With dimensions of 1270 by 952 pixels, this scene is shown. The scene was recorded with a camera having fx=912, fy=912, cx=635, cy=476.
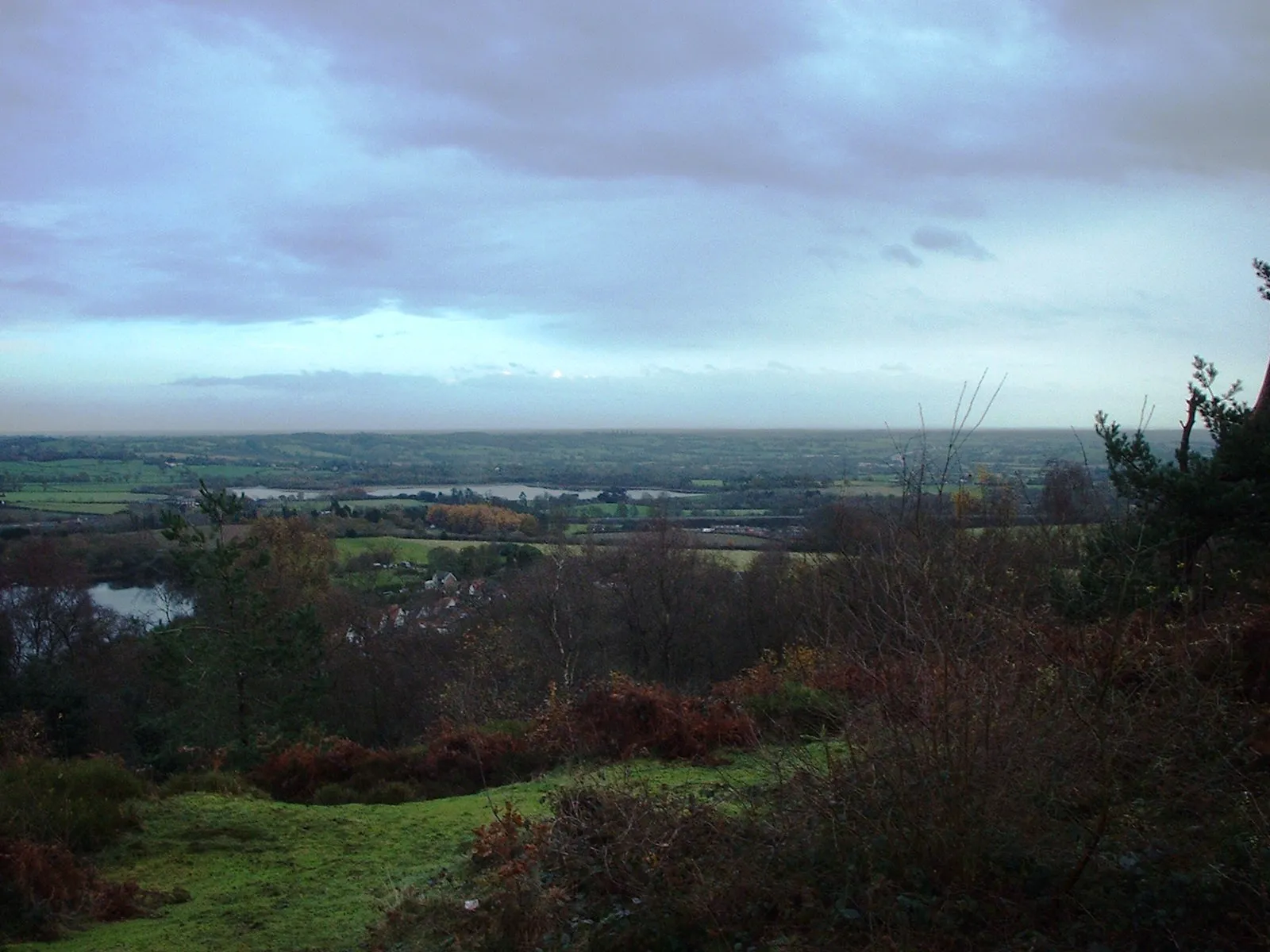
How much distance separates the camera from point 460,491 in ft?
173

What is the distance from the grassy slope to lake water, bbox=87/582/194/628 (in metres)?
25.1

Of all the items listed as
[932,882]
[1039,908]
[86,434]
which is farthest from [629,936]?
[86,434]

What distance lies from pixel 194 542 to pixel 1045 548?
55.8 ft

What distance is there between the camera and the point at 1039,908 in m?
4.01

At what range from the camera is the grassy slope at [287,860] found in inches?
202

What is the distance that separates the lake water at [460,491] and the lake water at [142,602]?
6726mm

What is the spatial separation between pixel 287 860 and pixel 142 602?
32.9m

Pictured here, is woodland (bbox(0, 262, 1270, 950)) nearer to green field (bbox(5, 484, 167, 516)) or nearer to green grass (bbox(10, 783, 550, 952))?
green grass (bbox(10, 783, 550, 952))

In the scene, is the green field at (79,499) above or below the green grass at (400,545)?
above

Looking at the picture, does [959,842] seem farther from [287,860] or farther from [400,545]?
[400,545]

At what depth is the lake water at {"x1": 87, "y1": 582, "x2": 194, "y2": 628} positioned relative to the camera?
101 ft

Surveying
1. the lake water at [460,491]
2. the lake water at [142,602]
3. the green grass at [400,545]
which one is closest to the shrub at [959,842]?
the lake water at [142,602]

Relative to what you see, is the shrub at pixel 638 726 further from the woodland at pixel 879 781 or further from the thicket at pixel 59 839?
the thicket at pixel 59 839

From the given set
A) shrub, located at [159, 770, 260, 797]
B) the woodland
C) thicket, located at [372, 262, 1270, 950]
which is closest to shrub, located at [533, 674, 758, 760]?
the woodland
